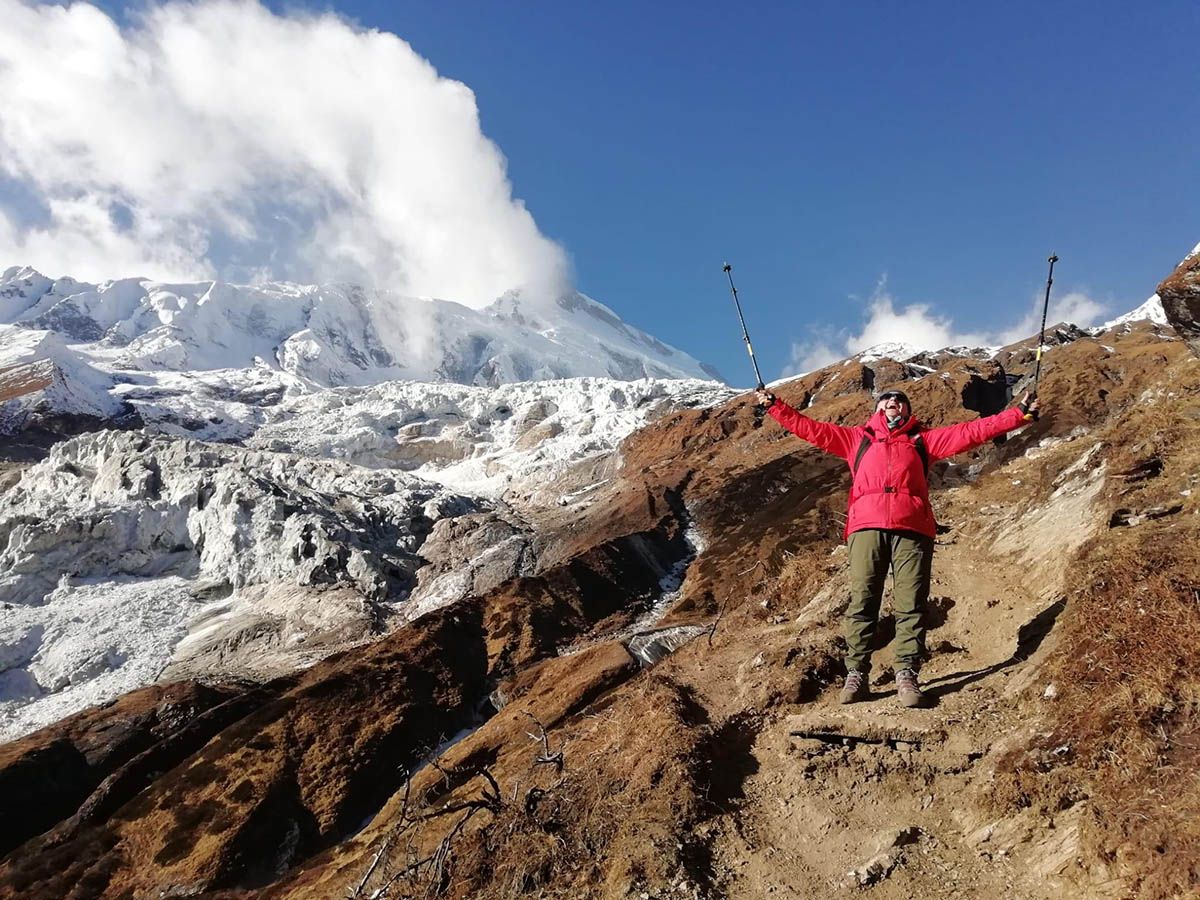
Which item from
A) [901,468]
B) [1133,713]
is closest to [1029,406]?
[901,468]

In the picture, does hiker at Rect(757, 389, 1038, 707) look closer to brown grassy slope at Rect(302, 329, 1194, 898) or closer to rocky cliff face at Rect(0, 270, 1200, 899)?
rocky cliff face at Rect(0, 270, 1200, 899)

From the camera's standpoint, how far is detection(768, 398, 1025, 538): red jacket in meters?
8.13

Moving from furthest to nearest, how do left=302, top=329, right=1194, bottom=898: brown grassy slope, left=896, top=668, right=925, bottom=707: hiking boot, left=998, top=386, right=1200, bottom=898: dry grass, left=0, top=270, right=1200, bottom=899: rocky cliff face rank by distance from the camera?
left=896, top=668, right=925, bottom=707: hiking boot → left=302, top=329, right=1194, bottom=898: brown grassy slope → left=0, top=270, right=1200, bottom=899: rocky cliff face → left=998, top=386, right=1200, bottom=898: dry grass

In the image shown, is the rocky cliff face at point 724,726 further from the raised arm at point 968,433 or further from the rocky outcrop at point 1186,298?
the raised arm at point 968,433

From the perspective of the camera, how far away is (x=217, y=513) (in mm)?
100875

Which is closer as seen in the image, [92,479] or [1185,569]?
[1185,569]

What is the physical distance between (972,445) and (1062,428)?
203ft

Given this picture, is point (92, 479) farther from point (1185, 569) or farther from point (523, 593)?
point (1185, 569)

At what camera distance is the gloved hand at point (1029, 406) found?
Answer: 26.7ft

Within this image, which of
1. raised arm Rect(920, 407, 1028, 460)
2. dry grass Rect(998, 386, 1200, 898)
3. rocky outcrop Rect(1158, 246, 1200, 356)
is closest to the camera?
dry grass Rect(998, 386, 1200, 898)

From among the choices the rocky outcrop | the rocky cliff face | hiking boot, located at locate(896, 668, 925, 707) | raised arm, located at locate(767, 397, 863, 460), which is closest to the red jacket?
raised arm, located at locate(767, 397, 863, 460)

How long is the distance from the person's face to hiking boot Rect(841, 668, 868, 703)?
10.7 ft

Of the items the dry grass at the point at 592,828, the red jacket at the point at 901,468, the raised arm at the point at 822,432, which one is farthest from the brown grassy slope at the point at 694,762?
the raised arm at the point at 822,432

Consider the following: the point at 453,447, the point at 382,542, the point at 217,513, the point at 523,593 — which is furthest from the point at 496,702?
the point at 453,447
